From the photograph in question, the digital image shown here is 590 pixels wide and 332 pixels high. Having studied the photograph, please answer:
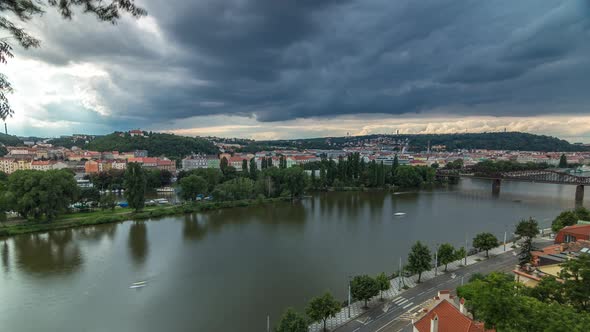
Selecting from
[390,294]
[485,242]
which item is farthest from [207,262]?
[485,242]

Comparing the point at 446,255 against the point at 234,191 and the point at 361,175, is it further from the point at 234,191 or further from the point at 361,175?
the point at 361,175

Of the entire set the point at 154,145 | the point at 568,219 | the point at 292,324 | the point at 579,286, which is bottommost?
the point at 292,324

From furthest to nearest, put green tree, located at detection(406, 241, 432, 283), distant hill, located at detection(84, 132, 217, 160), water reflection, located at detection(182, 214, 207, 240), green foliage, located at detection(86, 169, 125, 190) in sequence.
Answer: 1. distant hill, located at detection(84, 132, 217, 160)
2. green foliage, located at detection(86, 169, 125, 190)
3. water reflection, located at detection(182, 214, 207, 240)
4. green tree, located at detection(406, 241, 432, 283)

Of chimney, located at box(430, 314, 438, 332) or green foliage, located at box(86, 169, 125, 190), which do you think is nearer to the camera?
chimney, located at box(430, 314, 438, 332)

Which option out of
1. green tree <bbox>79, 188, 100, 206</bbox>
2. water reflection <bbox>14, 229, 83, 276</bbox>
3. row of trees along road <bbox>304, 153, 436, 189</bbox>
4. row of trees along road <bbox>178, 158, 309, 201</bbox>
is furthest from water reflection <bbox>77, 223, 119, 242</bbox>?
row of trees along road <bbox>304, 153, 436, 189</bbox>

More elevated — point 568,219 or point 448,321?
point 448,321

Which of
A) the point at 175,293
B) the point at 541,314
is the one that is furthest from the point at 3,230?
the point at 541,314

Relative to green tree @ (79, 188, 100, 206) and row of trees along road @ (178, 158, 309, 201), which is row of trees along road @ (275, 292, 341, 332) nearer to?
row of trees along road @ (178, 158, 309, 201)
